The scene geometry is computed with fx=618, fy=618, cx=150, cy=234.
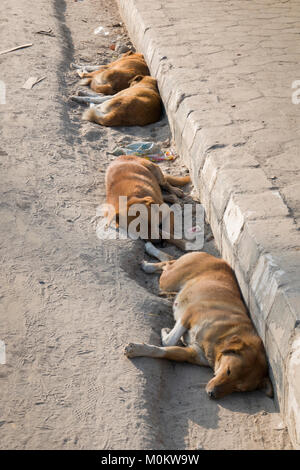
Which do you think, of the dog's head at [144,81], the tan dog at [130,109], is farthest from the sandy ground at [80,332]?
the dog's head at [144,81]

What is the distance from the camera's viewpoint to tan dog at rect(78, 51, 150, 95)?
Result: 7293 mm

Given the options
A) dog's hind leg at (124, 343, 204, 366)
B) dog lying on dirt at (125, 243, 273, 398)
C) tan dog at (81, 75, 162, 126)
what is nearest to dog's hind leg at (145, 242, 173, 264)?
dog lying on dirt at (125, 243, 273, 398)

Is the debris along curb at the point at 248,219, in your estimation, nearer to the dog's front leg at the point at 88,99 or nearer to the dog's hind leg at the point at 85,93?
the dog's front leg at the point at 88,99

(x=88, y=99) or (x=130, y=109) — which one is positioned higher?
(x=130, y=109)

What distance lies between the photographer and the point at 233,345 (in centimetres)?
341

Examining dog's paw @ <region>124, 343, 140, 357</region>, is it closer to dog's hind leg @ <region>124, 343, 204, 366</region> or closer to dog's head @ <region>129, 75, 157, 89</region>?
dog's hind leg @ <region>124, 343, 204, 366</region>

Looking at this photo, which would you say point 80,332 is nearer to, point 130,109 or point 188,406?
point 188,406

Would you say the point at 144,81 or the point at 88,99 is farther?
the point at 88,99

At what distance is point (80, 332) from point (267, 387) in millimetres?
1093

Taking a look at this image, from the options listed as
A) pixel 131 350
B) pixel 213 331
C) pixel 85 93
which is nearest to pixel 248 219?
pixel 213 331

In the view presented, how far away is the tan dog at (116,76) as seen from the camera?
23.9ft

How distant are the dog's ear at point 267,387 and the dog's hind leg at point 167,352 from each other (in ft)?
1.18

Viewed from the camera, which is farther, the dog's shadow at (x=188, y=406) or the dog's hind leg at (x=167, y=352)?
the dog's hind leg at (x=167, y=352)

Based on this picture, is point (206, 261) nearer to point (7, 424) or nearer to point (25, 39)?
point (7, 424)
